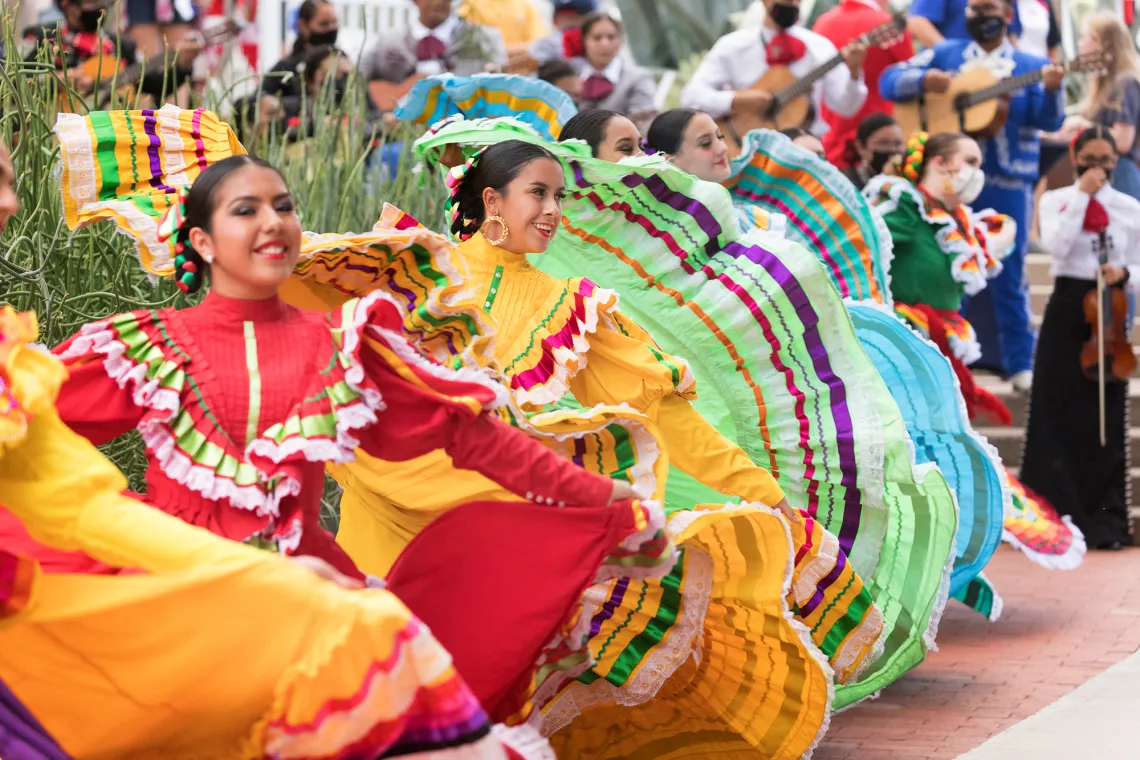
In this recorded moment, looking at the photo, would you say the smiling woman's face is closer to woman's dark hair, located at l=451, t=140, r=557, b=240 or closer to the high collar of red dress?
woman's dark hair, located at l=451, t=140, r=557, b=240

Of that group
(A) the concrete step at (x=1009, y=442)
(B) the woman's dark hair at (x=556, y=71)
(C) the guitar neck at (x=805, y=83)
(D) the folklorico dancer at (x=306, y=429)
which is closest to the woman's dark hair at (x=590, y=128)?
(D) the folklorico dancer at (x=306, y=429)

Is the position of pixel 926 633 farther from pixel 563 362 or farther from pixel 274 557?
pixel 274 557

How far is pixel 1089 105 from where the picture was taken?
411 inches

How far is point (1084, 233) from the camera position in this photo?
29.6ft

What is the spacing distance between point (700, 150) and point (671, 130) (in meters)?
0.12

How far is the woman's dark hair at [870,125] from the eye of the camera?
882cm

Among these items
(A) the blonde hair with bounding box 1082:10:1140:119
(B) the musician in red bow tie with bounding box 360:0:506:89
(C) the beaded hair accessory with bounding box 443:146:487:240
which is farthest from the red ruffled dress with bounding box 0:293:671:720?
(A) the blonde hair with bounding box 1082:10:1140:119

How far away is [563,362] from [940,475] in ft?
5.74

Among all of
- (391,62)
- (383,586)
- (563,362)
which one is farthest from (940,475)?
(391,62)

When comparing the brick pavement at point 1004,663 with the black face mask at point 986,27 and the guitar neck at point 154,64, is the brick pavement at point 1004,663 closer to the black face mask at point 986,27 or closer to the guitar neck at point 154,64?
the black face mask at point 986,27

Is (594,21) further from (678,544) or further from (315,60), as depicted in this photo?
(678,544)

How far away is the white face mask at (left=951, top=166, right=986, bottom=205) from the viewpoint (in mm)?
8094

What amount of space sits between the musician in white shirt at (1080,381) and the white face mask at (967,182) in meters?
0.93

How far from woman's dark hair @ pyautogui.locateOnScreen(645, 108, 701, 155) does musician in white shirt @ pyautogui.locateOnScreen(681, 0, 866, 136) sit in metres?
3.12
